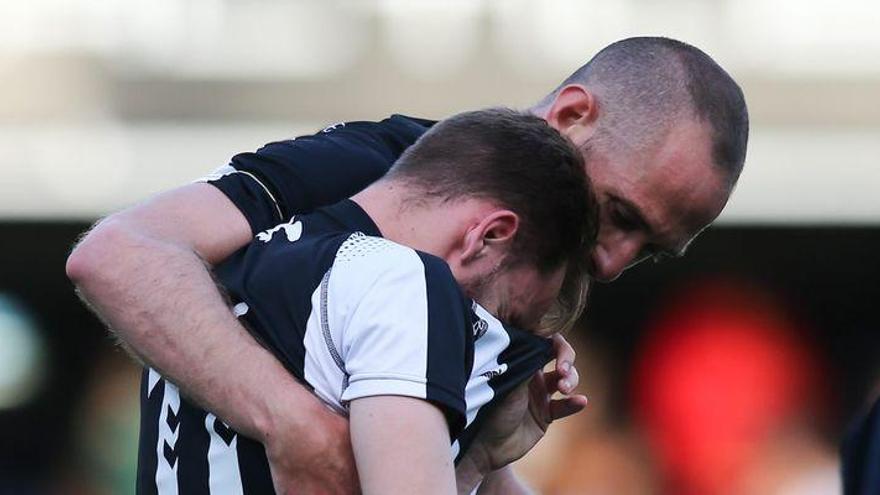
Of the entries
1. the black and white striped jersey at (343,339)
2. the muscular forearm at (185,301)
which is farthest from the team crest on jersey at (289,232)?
the muscular forearm at (185,301)

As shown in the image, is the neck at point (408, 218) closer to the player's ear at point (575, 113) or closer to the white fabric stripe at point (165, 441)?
the white fabric stripe at point (165, 441)

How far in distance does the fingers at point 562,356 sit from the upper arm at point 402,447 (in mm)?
567

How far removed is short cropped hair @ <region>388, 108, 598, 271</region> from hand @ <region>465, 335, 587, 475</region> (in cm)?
27

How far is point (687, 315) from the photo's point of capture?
7520 mm

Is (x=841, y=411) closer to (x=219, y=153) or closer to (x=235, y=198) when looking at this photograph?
(x=219, y=153)

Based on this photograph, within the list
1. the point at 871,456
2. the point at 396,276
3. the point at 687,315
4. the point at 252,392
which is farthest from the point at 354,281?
the point at 687,315

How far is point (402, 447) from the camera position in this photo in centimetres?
196

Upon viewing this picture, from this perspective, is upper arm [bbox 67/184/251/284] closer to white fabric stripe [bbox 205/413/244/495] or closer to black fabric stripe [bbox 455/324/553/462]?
white fabric stripe [bbox 205/413/244/495]

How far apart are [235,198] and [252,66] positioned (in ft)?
14.8

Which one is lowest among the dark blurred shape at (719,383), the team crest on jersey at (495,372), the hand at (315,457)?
the dark blurred shape at (719,383)

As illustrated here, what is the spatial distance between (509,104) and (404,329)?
16.6 ft

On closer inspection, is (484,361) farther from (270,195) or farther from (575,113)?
(575,113)

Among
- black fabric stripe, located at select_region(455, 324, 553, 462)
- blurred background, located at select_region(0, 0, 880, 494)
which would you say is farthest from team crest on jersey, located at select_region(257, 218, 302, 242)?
blurred background, located at select_region(0, 0, 880, 494)

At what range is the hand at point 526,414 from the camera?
8.14 feet
